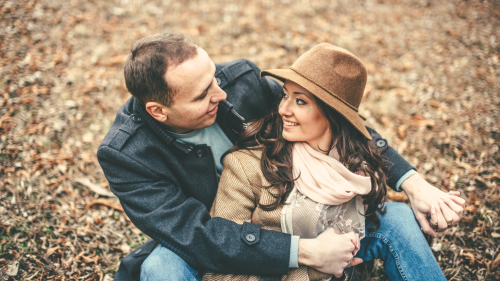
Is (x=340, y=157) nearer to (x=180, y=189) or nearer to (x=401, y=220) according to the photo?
(x=401, y=220)

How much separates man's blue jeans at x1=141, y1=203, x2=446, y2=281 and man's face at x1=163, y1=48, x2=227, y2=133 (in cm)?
96

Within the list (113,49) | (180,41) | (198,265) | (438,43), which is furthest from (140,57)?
(438,43)

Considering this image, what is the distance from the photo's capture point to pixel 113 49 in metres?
5.06

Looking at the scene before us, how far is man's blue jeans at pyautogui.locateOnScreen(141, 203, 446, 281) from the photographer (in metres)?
2.05

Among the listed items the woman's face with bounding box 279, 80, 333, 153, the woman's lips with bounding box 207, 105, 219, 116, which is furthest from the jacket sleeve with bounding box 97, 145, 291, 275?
the woman's face with bounding box 279, 80, 333, 153

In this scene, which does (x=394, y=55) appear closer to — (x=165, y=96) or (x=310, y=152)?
(x=310, y=152)

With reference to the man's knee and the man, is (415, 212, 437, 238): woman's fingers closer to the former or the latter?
the man

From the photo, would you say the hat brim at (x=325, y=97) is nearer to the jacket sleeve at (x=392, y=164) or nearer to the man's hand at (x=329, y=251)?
the jacket sleeve at (x=392, y=164)

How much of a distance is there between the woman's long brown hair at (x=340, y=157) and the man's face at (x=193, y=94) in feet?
1.21

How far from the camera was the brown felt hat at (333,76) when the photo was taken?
76.2 inches

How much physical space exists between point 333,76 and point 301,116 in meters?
0.33

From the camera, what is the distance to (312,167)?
2.16 meters

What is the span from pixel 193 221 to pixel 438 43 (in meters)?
5.37

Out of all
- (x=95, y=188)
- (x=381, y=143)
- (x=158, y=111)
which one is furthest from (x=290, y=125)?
(x=95, y=188)
